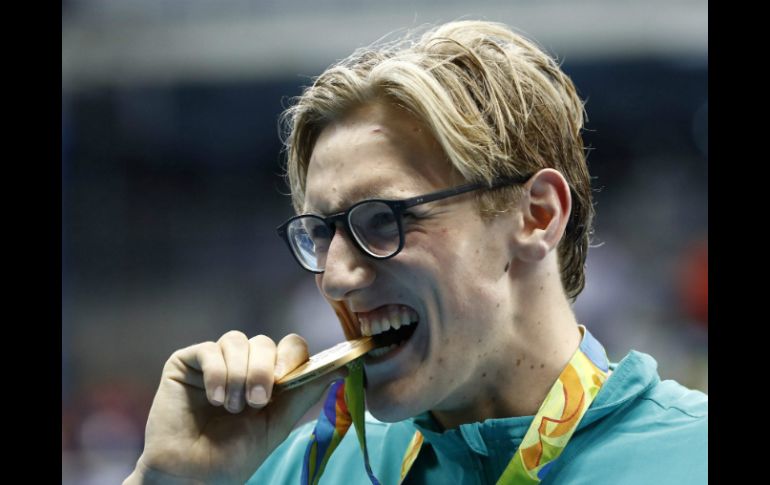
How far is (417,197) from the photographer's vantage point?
2.03 meters

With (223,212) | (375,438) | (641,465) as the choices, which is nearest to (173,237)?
(223,212)

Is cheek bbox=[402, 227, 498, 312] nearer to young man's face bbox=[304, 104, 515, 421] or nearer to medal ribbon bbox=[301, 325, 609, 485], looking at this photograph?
young man's face bbox=[304, 104, 515, 421]

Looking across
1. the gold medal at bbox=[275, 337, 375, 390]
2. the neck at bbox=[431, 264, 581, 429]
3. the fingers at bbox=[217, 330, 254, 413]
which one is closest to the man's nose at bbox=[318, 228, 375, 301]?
the gold medal at bbox=[275, 337, 375, 390]

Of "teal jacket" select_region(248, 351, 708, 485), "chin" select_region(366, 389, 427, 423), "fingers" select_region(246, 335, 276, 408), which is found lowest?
"teal jacket" select_region(248, 351, 708, 485)

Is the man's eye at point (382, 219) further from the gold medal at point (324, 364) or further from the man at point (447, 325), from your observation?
the gold medal at point (324, 364)

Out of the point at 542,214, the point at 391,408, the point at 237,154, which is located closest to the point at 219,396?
the point at 391,408

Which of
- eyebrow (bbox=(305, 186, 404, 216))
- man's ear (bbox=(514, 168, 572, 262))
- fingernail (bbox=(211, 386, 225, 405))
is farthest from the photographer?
man's ear (bbox=(514, 168, 572, 262))

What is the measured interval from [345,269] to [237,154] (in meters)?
8.40

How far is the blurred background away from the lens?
29.7ft

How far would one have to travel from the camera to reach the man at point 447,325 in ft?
6.63

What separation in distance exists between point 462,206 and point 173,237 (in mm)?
8056

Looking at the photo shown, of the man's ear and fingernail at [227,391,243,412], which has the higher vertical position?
the man's ear

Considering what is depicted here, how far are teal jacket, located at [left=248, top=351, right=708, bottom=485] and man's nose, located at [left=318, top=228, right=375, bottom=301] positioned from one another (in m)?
0.40

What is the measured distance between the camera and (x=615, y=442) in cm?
202
